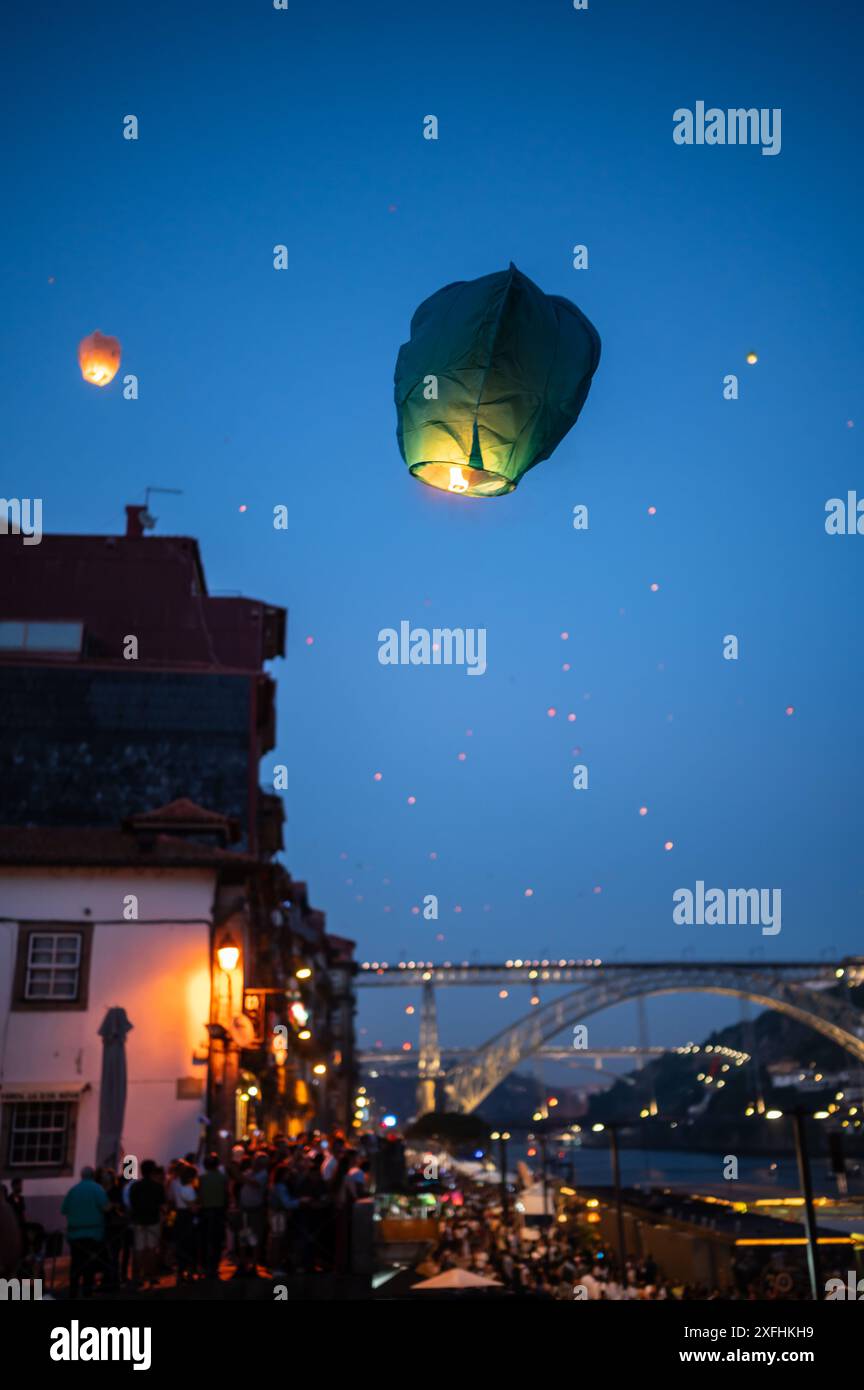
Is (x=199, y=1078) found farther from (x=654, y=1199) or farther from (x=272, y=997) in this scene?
(x=654, y=1199)

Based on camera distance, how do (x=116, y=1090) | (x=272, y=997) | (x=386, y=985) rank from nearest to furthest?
(x=116, y=1090) → (x=272, y=997) → (x=386, y=985)

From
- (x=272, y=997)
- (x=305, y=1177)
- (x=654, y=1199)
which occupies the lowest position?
(x=654, y=1199)

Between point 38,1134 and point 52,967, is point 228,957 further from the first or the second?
point 38,1134

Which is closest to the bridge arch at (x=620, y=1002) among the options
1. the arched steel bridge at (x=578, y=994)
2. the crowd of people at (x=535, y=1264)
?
the arched steel bridge at (x=578, y=994)

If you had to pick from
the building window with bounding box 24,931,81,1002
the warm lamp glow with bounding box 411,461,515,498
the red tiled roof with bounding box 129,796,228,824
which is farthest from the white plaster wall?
the warm lamp glow with bounding box 411,461,515,498

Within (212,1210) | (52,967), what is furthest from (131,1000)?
(212,1210)
